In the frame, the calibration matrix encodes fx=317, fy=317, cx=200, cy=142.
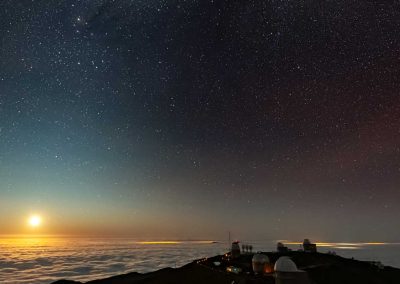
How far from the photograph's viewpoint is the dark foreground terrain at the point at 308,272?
144ft

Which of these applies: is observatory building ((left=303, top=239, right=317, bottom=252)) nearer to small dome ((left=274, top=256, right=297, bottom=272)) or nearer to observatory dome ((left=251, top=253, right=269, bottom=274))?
observatory dome ((left=251, top=253, right=269, bottom=274))

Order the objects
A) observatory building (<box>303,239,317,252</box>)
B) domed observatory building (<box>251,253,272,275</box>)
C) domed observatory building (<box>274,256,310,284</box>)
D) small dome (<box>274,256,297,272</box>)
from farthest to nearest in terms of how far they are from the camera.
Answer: observatory building (<box>303,239,317,252</box>)
domed observatory building (<box>251,253,272,275</box>)
small dome (<box>274,256,297,272</box>)
domed observatory building (<box>274,256,310,284</box>)

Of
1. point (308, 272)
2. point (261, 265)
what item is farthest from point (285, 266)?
point (308, 272)

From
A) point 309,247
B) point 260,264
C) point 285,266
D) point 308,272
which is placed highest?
point 309,247

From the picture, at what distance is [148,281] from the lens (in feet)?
145

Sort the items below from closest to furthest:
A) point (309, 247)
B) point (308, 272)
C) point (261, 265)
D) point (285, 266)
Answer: point (285, 266), point (261, 265), point (308, 272), point (309, 247)

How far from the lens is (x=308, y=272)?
151ft

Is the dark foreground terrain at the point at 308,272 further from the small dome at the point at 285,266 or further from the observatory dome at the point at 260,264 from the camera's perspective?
the small dome at the point at 285,266

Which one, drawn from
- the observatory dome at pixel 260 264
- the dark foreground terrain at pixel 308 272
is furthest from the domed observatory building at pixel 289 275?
the observatory dome at pixel 260 264

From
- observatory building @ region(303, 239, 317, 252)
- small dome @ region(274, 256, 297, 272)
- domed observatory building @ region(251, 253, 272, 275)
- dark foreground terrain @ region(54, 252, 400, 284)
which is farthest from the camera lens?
observatory building @ region(303, 239, 317, 252)

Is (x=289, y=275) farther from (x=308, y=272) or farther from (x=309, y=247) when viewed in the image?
(x=309, y=247)

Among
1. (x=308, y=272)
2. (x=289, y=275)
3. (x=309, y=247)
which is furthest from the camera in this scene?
(x=309, y=247)

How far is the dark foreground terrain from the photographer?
44.0 meters

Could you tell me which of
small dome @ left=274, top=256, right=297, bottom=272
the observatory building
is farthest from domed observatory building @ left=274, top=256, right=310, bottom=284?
the observatory building
